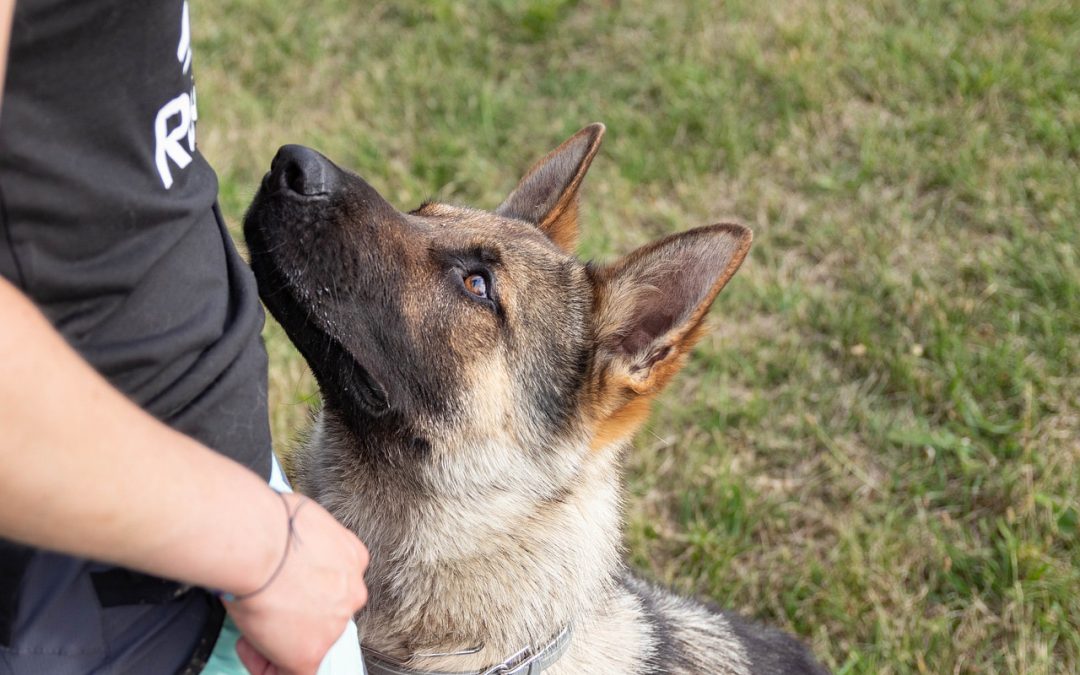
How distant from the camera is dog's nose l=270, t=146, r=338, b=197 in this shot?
2426 millimetres

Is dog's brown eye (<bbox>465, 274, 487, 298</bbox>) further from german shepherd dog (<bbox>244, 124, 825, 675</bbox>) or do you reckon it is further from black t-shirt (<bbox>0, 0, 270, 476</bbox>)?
black t-shirt (<bbox>0, 0, 270, 476</bbox>)

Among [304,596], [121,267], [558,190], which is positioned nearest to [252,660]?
[304,596]

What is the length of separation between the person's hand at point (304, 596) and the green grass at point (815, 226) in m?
2.19

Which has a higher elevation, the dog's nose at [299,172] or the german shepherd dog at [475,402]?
the dog's nose at [299,172]

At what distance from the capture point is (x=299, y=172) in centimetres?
243

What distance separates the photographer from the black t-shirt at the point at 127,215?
1.37m

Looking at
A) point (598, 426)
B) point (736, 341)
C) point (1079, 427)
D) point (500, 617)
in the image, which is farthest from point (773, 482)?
point (500, 617)

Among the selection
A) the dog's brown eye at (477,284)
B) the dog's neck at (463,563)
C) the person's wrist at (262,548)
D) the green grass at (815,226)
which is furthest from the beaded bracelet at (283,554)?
the green grass at (815,226)

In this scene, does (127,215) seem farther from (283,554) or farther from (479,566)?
(479,566)

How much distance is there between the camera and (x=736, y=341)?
15.1 ft

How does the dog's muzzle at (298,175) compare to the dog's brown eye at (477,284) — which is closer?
the dog's muzzle at (298,175)

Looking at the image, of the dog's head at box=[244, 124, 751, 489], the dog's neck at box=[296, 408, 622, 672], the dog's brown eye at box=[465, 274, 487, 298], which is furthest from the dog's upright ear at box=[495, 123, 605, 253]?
the dog's neck at box=[296, 408, 622, 672]

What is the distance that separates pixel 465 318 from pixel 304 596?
1213 mm

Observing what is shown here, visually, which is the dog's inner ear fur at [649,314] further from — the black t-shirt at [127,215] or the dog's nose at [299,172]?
the black t-shirt at [127,215]
